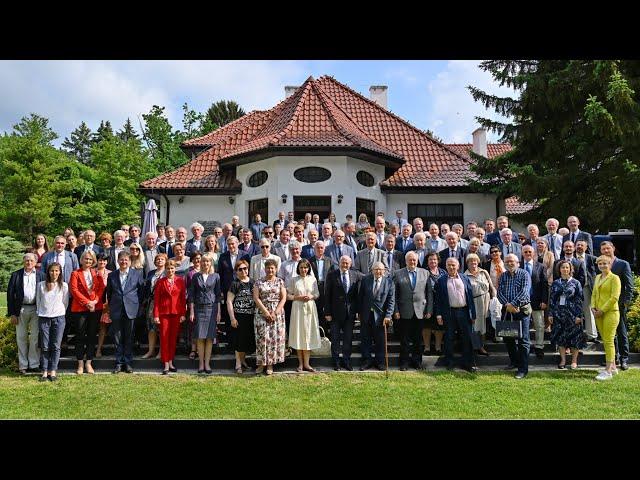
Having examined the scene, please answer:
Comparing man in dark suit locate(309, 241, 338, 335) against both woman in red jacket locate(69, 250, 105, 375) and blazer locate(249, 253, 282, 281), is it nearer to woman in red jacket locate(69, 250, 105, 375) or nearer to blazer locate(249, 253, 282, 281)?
blazer locate(249, 253, 282, 281)

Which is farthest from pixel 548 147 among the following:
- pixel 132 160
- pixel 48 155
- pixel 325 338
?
pixel 48 155

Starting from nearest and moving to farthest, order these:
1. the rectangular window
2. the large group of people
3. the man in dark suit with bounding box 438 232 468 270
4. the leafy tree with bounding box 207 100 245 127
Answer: the large group of people
the man in dark suit with bounding box 438 232 468 270
the rectangular window
the leafy tree with bounding box 207 100 245 127

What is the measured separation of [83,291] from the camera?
26.3 ft

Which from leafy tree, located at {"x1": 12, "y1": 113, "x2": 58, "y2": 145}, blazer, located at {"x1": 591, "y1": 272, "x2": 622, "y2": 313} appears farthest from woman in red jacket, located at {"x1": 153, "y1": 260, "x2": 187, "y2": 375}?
leafy tree, located at {"x1": 12, "y1": 113, "x2": 58, "y2": 145}

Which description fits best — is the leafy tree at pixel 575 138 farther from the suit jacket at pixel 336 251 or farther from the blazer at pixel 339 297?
the blazer at pixel 339 297

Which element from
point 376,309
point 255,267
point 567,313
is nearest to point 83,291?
point 255,267

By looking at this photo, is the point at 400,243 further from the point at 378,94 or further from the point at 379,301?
the point at 378,94

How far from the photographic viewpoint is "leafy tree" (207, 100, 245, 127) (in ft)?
146

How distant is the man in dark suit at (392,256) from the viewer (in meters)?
9.01

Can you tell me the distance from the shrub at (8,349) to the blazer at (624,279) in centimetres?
1013

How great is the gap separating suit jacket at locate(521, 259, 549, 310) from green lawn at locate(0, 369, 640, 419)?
121cm

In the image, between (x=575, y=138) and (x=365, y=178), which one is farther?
(x=365, y=178)

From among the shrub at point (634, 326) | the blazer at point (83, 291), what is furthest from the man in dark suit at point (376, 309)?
the shrub at point (634, 326)

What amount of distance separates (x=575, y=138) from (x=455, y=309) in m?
7.84
